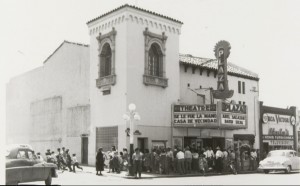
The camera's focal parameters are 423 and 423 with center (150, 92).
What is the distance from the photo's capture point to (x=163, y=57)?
3019 centimetres

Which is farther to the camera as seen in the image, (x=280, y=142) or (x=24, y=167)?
(x=280, y=142)

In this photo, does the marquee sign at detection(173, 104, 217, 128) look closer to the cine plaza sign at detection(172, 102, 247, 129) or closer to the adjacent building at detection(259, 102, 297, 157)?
the cine plaza sign at detection(172, 102, 247, 129)

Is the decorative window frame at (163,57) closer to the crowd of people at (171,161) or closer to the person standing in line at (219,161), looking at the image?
the crowd of people at (171,161)

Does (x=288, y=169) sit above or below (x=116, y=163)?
below

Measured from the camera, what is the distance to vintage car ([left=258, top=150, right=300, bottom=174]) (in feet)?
86.4

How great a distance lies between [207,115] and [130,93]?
570 cm

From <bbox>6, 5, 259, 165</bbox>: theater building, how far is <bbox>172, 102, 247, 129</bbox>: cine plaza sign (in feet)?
0.22

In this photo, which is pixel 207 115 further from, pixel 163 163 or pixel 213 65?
pixel 213 65

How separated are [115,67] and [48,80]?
1024cm

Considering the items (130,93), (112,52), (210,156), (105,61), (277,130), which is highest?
(112,52)

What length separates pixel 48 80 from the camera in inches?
1438

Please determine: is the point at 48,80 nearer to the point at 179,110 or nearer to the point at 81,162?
the point at 81,162

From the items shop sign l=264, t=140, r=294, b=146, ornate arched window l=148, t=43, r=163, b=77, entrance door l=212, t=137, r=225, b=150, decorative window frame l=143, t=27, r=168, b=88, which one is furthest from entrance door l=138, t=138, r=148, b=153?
shop sign l=264, t=140, r=294, b=146

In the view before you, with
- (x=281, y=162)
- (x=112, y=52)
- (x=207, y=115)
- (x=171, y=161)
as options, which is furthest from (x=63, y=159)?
(x=281, y=162)
